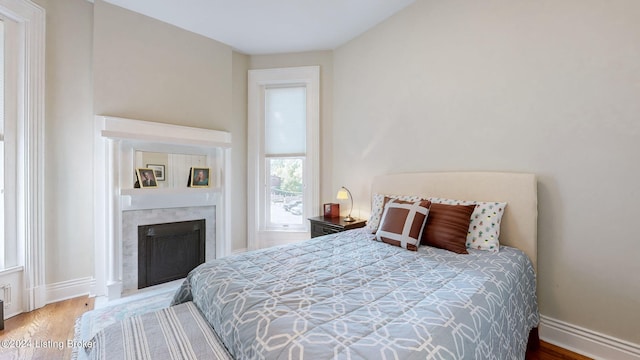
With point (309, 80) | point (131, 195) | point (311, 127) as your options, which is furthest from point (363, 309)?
point (309, 80)

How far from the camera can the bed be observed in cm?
91

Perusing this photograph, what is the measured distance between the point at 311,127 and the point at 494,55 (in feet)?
7.08

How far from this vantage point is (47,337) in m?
1.98

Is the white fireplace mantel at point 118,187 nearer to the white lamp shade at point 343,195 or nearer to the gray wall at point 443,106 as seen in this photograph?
the gray wall at point 443,106

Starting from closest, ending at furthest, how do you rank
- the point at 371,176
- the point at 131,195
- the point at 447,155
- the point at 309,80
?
1. the point at 447,155
2. the point at 131,195
3. the point at 371,176
4. the point at 309,80

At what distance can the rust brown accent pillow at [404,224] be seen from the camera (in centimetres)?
197

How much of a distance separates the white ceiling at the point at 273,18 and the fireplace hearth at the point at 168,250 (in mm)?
2257

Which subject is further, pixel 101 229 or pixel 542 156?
pixel 101 229

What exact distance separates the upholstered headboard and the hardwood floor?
603 millimetres

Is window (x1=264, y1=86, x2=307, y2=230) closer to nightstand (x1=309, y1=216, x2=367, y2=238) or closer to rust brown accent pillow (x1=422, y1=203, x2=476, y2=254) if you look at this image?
nightstand (x1=309, y1=216, x2=367, y2=238)

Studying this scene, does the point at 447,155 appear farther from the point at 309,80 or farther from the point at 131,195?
the point at 131,195

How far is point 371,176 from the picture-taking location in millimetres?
3180

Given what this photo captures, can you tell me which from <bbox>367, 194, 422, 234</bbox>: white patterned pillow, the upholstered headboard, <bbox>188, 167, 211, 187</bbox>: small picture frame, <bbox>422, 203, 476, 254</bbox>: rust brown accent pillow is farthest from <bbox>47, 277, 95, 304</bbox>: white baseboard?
the upholstered headboard

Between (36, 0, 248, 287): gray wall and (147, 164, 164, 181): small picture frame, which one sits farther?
→ (147, 164, 164, 181): small picture frame
